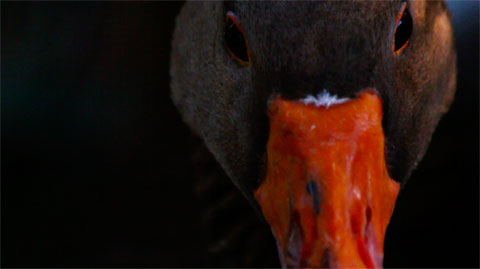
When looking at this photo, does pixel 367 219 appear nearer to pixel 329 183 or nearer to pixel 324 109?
pixel 329 183

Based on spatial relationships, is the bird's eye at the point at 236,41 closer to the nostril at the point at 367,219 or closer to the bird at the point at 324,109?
the bird at the point at 324,109

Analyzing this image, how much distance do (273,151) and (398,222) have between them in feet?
3.98

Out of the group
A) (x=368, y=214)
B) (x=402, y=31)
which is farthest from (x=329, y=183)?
(x=402, y=31)

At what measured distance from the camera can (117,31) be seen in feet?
9.87

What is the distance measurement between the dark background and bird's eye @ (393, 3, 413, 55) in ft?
5.61

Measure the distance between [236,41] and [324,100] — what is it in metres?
0.24

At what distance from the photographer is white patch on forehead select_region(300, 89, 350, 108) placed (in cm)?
93

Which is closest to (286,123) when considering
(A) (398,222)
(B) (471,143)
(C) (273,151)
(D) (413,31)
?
(C) (273,151)

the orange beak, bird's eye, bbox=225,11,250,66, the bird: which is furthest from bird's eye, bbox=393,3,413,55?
bird's eye, bbox=225,11,250,66

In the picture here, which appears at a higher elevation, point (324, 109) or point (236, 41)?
point (236, 41)

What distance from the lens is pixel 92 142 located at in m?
3.08

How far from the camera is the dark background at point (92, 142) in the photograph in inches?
112

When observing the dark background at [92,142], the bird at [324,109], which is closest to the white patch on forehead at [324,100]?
the bird at [324,109]

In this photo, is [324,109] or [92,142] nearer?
[324,109]
